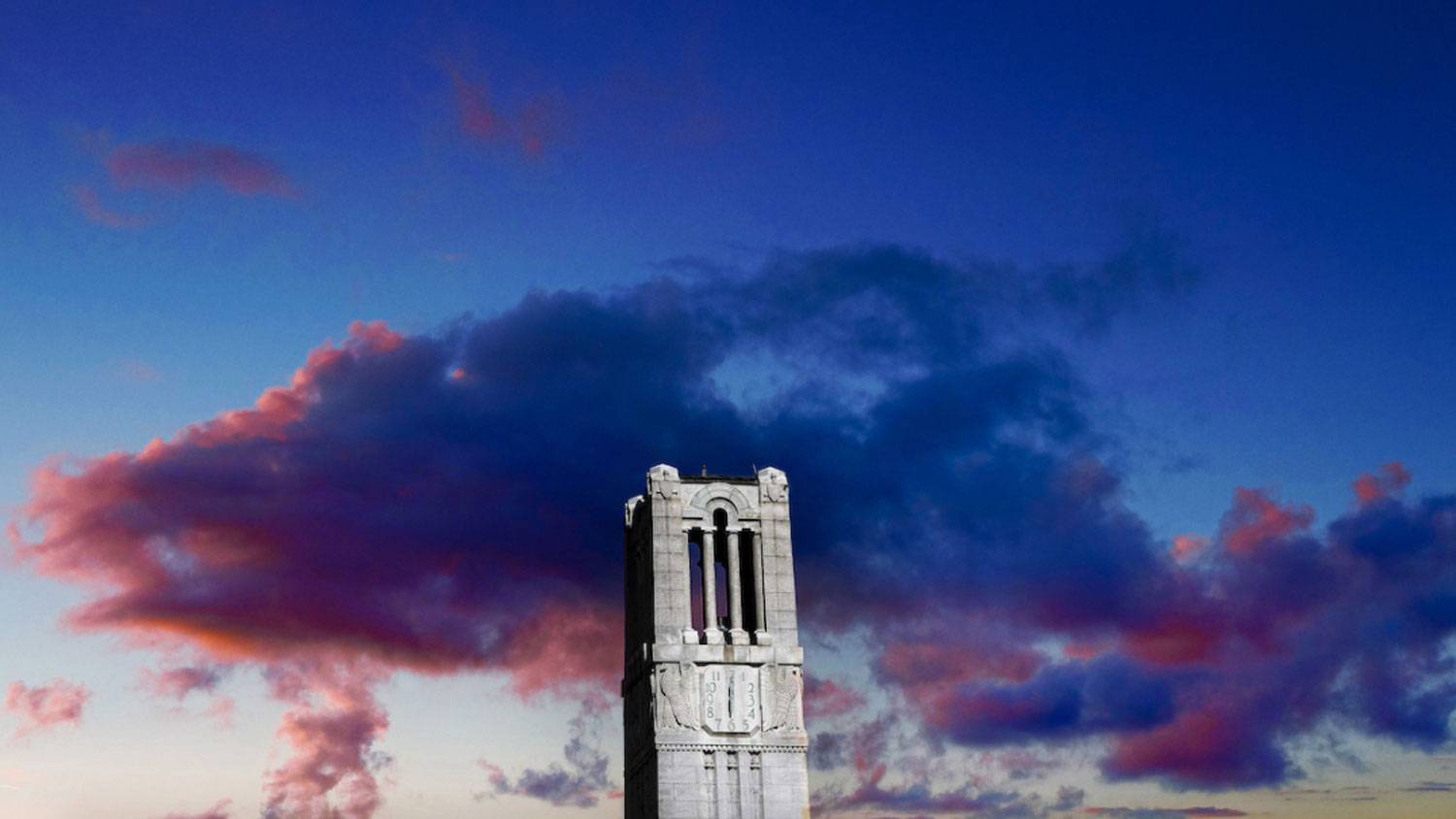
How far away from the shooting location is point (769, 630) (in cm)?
7275

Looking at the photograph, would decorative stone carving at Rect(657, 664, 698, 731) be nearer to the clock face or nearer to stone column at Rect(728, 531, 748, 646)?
the clock face

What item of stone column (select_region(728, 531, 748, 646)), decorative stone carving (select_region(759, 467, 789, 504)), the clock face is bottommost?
the clock face

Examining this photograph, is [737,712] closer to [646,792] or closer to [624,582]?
[646,792]

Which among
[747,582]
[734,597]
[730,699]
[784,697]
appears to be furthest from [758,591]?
[747,582]

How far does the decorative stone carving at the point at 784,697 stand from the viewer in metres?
70.7

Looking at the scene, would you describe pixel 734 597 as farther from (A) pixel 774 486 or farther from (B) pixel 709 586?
(A) pixel 774 486

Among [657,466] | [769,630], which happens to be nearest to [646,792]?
[769,630]

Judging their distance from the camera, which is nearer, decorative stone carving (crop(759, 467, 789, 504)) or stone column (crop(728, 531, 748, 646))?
stone column (crop(728, 531, 748, 646))

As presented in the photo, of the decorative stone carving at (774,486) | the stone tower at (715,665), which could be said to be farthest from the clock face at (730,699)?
the decorative stone carving at (774,486)

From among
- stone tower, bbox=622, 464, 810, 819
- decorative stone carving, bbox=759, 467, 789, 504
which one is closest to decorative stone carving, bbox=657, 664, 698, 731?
stone tower, bbox=622, 464, 810, 819

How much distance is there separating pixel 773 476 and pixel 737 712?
13.3m

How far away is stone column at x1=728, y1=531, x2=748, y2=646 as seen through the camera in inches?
2857

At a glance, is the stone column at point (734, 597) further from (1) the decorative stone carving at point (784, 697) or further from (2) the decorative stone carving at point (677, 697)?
(2) the decorative stone carving at point (677, 697)

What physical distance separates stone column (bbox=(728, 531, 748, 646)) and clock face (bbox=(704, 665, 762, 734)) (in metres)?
1.82
